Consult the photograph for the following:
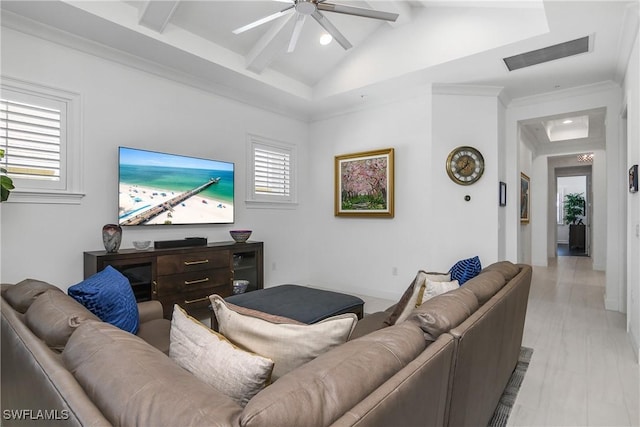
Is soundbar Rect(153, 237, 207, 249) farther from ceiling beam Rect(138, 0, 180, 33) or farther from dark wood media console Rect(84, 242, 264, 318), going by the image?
ceiling beam Rect(138, 0, 180, 33)

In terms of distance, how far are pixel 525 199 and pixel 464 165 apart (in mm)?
3509

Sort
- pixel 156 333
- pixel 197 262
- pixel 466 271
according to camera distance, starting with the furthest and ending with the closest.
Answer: pixel 197 262 < pixel 466 271 < pixel 156 333

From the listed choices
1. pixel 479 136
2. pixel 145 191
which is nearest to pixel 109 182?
pixel 145 191

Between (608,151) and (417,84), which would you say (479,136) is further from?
(608,151)

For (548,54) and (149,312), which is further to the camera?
(548,54)

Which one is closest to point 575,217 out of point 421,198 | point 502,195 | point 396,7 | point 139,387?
point 502,195

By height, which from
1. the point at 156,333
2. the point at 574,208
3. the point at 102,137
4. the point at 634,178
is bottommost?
the point at 156,333

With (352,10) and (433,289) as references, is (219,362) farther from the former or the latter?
(352,10)

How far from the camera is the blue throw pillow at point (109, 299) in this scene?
169 cm

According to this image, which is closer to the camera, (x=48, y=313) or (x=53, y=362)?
(x=53, y=362)

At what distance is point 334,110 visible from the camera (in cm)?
508

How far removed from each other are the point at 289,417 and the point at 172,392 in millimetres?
251

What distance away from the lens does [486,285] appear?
178 centimetres

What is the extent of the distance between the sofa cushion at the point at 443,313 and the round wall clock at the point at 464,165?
2.95 metres
